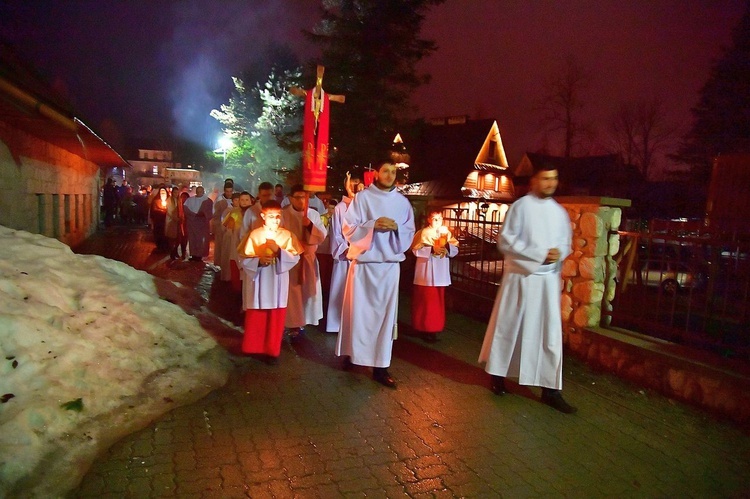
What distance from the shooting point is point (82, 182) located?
17969mm

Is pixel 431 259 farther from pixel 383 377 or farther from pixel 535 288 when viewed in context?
pixel 535 288

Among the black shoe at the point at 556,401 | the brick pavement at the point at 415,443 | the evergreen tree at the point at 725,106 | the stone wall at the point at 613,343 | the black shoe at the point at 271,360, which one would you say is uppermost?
the evergreen tree at the point at 725,106

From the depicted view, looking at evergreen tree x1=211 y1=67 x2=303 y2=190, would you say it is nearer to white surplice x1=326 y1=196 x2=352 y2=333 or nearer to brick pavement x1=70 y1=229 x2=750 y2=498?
white surplice x1=326 y1=196 x2=352 y2=333

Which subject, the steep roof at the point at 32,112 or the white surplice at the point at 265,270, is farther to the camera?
the steep roof at the point at 32,112

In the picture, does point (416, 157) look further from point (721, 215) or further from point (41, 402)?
point (41, 402)

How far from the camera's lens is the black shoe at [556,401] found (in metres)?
4.89

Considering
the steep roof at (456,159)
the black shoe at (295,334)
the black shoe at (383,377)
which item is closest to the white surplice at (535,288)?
the black shoe at (383,377)

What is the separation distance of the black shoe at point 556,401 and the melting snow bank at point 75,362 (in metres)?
3.19

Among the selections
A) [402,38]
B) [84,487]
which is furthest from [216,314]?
[402,38]

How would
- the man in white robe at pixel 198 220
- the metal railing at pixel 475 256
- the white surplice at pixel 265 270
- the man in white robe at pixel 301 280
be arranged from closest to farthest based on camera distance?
the white surplice at pixel 265 270 → the man in white robe at pixel 301 280 → the metal railing at pixel 475 256 → the man in white robe at pixel 198 220

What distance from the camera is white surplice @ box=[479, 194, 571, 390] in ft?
15.8

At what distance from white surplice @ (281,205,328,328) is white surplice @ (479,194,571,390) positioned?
2766 millimetres

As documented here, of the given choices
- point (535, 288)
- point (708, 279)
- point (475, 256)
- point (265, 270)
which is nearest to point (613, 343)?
point (708, 279)

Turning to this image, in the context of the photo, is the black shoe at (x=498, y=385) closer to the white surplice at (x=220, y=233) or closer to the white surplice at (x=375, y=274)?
the white surplice at (x=375, y=274)
